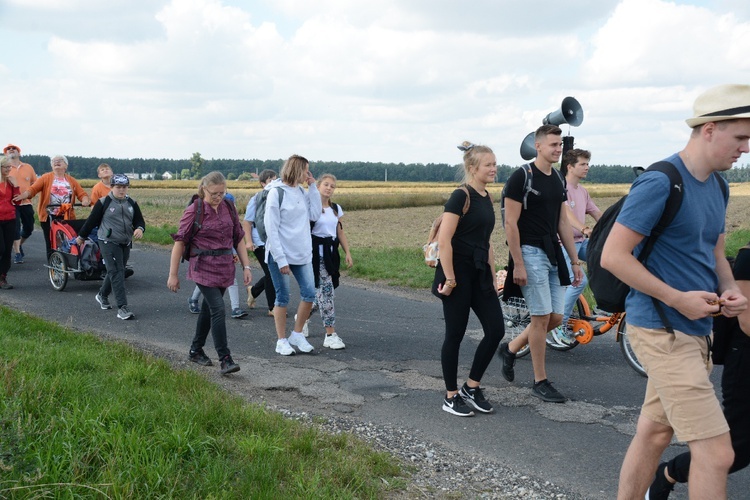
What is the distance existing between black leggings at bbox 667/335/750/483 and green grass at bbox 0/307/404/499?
1.76 m

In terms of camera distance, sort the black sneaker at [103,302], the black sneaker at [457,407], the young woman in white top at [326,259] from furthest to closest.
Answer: the black sneaker at [103,302] < the young woman in white top at [326,259] < the black sneaker at [457,407]

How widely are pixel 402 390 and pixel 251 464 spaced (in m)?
2.59

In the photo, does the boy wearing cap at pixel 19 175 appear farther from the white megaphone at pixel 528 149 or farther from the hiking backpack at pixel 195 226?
the white megaphone at pixel 528 149

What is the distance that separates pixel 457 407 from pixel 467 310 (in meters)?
0.74

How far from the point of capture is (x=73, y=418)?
169 inches

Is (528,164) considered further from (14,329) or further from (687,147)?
(14,329)

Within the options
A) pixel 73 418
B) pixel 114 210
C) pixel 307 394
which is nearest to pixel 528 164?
pixel 307 394

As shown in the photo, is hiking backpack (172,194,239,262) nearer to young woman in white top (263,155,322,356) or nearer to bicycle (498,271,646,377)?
young woman in white top (263,155,322,356)

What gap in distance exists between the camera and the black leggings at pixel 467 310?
579cm

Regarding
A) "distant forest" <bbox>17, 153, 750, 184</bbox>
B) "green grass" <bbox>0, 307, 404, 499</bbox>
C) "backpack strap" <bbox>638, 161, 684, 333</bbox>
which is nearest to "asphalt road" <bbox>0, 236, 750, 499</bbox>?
"green grass" <bbox>0, 307, 404, 499</bbox>

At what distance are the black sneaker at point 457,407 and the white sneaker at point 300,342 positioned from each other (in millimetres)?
2355

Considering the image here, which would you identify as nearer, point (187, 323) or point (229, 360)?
point (229, 360)

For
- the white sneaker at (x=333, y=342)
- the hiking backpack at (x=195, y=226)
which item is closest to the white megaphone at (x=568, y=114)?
the white sneaker at (x=333, y=342)

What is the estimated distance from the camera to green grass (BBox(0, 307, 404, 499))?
3.72 meters
